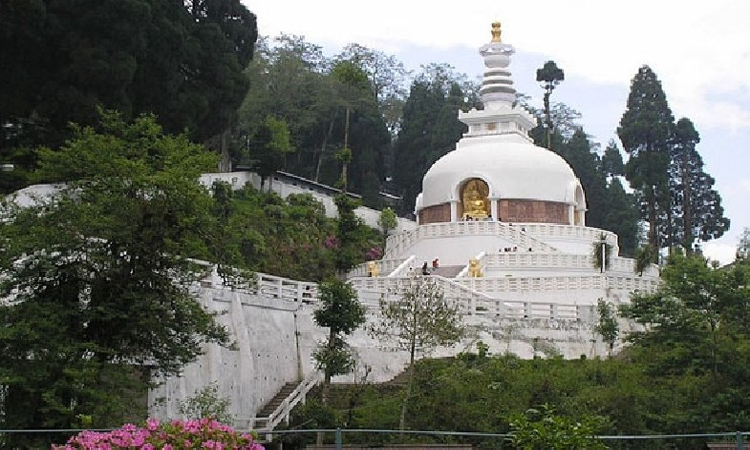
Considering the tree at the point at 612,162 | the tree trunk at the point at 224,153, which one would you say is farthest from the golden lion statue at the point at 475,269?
the tree at the point at 612,162

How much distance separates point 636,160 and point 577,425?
41.4 meters

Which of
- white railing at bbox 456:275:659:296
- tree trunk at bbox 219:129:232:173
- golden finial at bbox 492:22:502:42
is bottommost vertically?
white railing at bbox 456:275:659:296

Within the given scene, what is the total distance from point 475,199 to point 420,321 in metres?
22.6

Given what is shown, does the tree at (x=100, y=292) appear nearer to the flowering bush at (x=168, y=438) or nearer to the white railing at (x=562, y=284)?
the flowering bush at (x=168, y=438)

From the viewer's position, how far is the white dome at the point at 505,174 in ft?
158

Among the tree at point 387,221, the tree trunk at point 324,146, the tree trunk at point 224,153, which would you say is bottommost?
the tree at point 387,221

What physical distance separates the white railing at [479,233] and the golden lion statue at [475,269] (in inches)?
137

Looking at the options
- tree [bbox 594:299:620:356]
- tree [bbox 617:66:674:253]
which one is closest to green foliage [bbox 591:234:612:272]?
tree [bbox 594:299:620:356]

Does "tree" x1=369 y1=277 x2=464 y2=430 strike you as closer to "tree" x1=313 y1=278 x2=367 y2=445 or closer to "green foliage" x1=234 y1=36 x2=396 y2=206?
"tree" x1=313 y1=278 x2=367 y2=445

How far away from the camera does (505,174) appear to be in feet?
159

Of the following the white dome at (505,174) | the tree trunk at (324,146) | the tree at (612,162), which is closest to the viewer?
the white dome at (505,174)

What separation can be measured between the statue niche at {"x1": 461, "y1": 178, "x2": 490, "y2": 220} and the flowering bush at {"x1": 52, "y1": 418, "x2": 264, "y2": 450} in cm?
3613

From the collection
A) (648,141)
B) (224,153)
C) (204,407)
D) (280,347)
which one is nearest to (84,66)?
(280,347)

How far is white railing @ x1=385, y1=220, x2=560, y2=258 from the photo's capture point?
143ft
